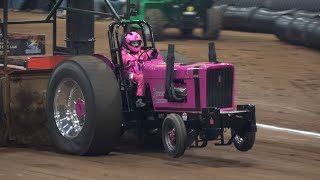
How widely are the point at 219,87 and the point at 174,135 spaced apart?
0.73m

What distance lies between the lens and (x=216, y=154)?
9703 millimetres

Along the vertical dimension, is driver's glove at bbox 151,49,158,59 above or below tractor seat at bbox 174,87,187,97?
above

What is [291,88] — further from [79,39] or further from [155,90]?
[155,90]

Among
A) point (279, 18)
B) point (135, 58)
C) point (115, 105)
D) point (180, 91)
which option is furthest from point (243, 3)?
point (115, 105)

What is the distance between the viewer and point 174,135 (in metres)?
8.82

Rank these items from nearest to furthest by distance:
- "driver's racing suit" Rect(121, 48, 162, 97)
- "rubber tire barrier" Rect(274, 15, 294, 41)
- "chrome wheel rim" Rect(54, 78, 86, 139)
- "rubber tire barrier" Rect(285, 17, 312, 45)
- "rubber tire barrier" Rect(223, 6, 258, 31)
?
"driver's racing suit" Rect(121, 48, 162, 97)
"chrome wheel rim" Rect(54, 78, 86, 139)
"rubber tire barrier" Rect(285, 17, 312, 45)
"rubber tire barrier" Rect(274, 15, 294, 41)
"rubber tire barrier" Rect(223, 6, 258, 31)

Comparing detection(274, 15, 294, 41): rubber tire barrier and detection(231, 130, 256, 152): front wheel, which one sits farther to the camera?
detection(274, 15, 294, 41): rubber tire barrier

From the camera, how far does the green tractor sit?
2269cm

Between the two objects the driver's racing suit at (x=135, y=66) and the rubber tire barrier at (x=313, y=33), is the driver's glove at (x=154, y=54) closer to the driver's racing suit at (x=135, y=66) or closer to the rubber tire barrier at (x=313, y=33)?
the driver's racing suit at (x=135, y=66)

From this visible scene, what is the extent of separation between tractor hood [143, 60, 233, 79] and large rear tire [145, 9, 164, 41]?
42.9ft

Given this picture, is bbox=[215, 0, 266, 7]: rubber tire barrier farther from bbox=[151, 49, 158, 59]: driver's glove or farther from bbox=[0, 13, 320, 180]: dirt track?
bbox=[151, 49, 158, 59]: driver's glove

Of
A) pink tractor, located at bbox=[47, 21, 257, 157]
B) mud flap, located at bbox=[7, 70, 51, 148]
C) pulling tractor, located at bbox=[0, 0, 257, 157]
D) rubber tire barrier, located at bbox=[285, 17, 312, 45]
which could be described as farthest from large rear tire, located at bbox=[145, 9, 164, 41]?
pink tractor, located at bbox=[47, 21, 257, 157]

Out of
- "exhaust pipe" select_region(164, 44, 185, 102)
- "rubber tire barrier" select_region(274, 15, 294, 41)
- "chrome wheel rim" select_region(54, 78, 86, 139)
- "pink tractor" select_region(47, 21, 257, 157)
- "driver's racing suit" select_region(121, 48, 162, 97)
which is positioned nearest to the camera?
"pink tractor" select_region(47, 21, 257, 157)

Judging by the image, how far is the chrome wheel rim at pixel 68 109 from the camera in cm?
A: 962
